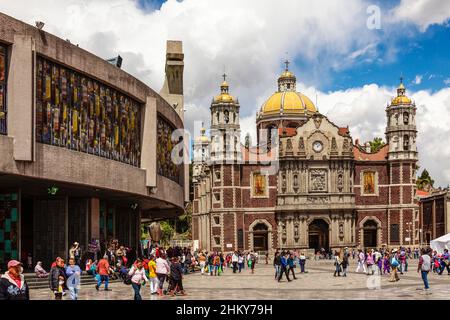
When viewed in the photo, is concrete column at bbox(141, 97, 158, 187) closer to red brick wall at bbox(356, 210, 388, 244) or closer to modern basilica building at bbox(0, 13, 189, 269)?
modern basilica building at bbox(0, 13, 189, 269)

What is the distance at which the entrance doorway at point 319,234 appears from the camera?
8531 centimetres

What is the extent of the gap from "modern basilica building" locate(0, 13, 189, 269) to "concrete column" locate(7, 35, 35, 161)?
0.11ft

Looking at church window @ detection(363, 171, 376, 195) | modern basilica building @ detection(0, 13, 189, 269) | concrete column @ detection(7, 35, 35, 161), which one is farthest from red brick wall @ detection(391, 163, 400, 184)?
concrete column @ detection(7, 35, 35, 161)

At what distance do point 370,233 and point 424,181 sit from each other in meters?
38.2

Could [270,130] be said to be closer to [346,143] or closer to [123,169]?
[346,143]

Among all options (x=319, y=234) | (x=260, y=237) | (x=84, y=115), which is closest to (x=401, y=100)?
(x=319, y=234)

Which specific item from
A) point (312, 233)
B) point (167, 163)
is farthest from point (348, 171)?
point (167, 163)

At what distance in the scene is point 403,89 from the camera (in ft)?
289

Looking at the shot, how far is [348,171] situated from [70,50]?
59.0 m

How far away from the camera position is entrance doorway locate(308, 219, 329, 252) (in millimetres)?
85312

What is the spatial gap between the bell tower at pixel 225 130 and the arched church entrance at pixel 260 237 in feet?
27.1

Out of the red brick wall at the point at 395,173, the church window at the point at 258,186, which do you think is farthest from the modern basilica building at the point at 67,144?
the red brick wall at the point at 395,173

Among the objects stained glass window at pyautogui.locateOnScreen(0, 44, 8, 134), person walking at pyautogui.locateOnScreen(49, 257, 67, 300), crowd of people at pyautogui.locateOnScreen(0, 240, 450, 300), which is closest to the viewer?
crowd of people at pyautogui.locateOnScreen(0, 240, 450, 300)

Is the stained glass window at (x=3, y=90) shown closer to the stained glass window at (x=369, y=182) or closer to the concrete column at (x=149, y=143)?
the concrete column at (x=149, y=143)
